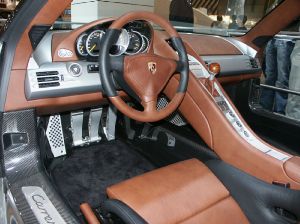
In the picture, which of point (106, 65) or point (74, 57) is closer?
point (106, 65)

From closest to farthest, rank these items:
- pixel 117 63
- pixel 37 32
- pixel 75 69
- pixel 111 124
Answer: pixel 37 32
pixel 117 63
pixel 75 69
pixel 111 124

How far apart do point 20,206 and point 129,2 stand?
5038mm

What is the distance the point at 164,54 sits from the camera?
1670mm

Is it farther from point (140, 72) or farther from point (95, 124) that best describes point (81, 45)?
point (95, 124)

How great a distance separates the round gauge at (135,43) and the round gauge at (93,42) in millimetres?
156

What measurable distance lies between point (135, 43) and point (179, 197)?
81cm

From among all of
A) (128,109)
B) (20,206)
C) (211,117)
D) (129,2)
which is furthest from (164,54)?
(129,2)

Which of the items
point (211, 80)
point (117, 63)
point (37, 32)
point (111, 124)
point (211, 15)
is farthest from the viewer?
point (211, 15)

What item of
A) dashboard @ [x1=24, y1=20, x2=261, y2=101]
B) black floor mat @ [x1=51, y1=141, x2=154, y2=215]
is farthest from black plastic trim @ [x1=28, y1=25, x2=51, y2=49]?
black floor mat @ [x1=51, y1=141, x2=154, y2=215]

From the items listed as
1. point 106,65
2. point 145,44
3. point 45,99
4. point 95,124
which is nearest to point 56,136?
point 95,124

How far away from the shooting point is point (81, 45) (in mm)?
1473

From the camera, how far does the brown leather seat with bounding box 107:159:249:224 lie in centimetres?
111

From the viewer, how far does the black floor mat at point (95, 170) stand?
1.88 metres

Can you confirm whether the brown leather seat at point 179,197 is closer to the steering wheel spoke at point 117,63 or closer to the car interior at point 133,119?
the car interior at point 133,119
